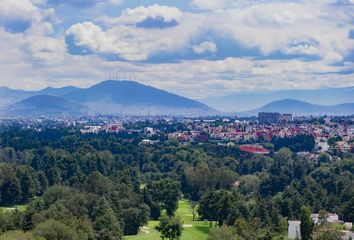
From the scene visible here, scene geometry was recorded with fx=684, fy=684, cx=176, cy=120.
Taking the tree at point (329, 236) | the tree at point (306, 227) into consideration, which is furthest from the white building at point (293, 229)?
the tree at point (329, 236)

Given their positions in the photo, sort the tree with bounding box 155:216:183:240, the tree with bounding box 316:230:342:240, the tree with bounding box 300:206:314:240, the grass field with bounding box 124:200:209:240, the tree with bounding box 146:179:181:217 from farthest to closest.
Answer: the tree with bounding box 146:179:181:217, the grass field with bounding box 124:200:209:240, the tree with bounding box 155:216:183:240, the tree with bounding box 300:206:314:240, the tree with bounding box 316:230:342:240

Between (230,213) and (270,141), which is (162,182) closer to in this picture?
(230,213)

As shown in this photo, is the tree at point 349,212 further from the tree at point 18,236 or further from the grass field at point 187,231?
the tree at point 18,236

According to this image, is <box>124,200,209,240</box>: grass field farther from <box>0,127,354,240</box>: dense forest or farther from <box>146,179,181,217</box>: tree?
<box>146,179,181,217</box>: tree

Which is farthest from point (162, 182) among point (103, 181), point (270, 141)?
point (270, 141)

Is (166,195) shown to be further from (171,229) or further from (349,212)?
(349,212)

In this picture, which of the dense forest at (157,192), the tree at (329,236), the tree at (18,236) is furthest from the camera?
the dense forest at (157,192)

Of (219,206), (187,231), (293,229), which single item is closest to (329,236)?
(293,229)

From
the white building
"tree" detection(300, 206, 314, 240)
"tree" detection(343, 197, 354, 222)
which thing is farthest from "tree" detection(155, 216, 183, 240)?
"tree" detection(343, 197, 354, 222)
